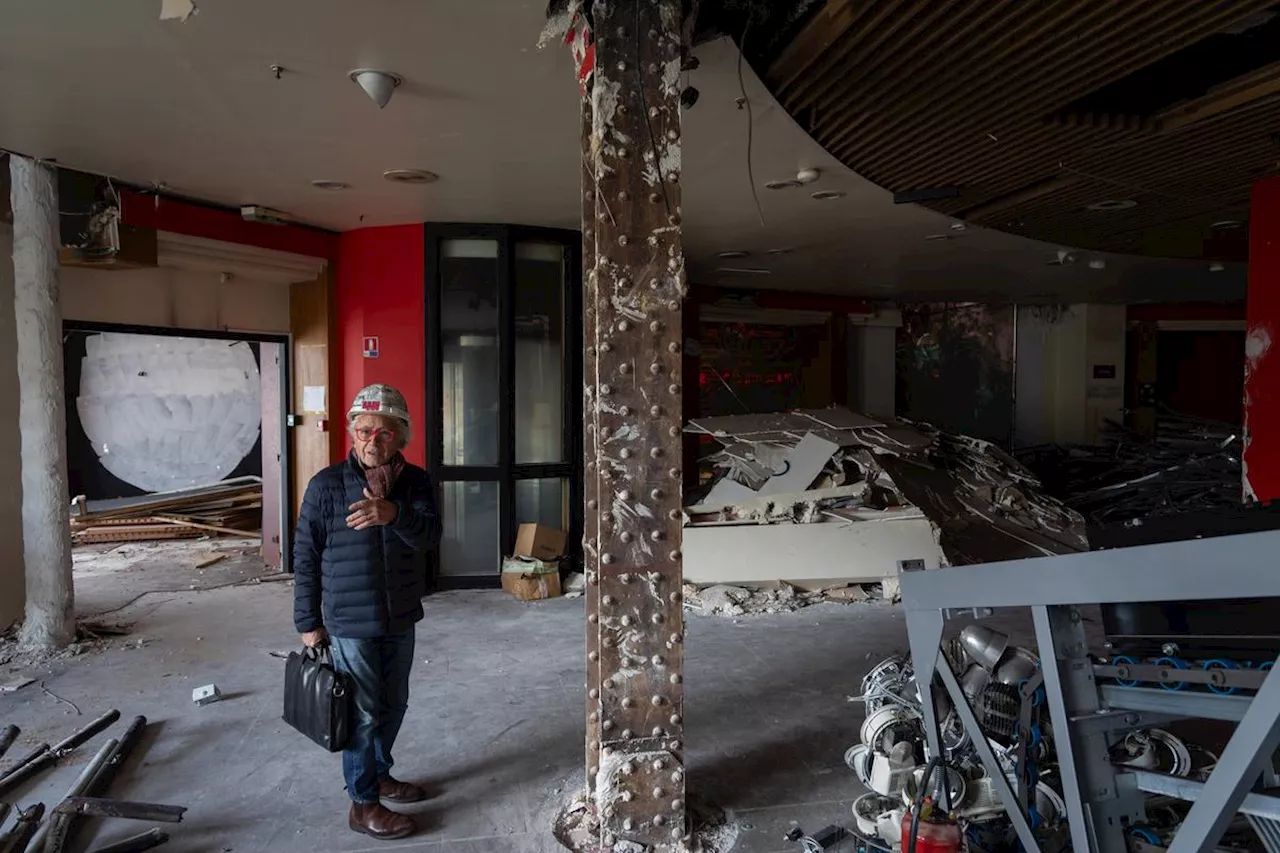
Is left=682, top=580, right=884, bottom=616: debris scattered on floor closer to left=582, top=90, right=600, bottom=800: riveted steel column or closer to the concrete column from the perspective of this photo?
left=582, top=90, right=600, bottom=800: riveted steel column

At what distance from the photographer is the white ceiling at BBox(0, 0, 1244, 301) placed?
3.26 metres

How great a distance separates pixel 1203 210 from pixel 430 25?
5734mm

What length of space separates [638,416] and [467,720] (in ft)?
7.19

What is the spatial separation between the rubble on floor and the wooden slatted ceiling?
14.8 feet

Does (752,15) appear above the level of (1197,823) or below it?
above

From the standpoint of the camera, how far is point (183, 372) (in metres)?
11.5

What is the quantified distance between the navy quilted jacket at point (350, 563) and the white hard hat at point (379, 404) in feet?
0.71

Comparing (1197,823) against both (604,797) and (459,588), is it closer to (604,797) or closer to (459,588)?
(604,797)

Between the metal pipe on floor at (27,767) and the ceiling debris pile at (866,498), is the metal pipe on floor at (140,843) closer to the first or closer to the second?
the metal pipe on floor at (27,767)

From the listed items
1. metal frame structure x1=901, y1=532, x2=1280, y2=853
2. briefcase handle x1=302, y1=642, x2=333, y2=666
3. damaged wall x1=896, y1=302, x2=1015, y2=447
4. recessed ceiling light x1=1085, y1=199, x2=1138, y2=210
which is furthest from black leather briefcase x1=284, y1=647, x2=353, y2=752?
damaged wall x1=896, y1=302, x2=1015, y2=447

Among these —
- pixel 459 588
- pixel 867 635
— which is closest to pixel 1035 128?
pixel 867 635

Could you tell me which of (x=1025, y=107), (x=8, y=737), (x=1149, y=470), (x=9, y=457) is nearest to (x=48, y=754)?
(x=8, y=737)

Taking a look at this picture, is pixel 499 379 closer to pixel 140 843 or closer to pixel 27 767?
pixel 27 767

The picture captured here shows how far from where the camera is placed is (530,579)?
6.52 meters
